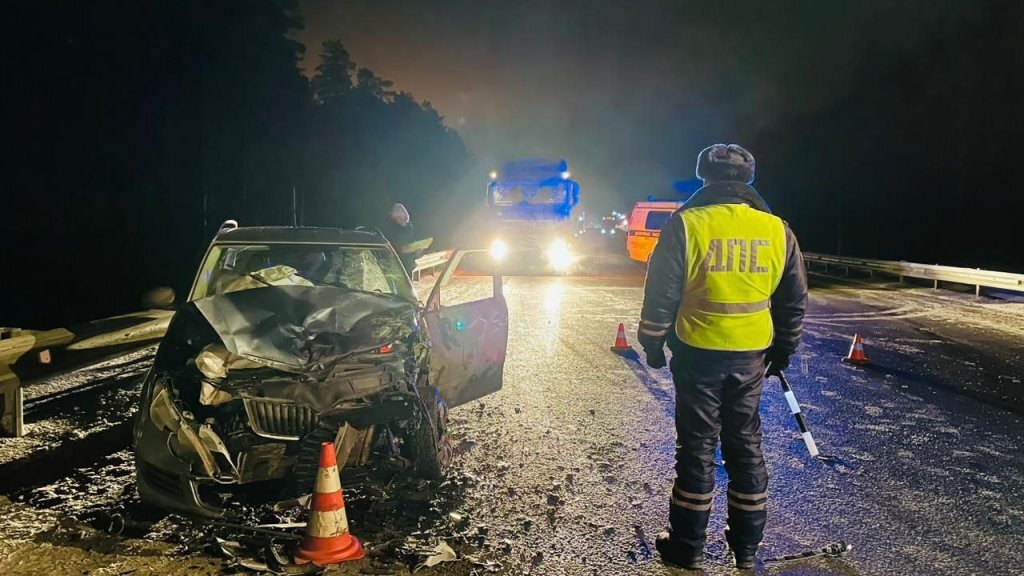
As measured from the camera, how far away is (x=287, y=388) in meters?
3.65

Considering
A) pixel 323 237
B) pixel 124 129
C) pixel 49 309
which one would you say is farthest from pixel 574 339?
pixel 124 129

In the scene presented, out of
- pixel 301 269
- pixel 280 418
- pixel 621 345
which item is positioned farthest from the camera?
pixel 621 345

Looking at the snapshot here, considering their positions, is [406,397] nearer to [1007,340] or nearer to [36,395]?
[36,395]

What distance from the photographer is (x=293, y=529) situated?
3506 millimetres

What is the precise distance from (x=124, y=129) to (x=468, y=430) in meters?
27.1

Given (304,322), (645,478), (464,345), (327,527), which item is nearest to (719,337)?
(645,478)

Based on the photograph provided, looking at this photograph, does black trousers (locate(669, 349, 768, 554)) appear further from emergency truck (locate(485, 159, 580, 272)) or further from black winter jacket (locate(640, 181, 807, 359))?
emergency truck (locate(485, 159, 580, 272))

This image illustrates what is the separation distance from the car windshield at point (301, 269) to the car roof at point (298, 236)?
1.8 inches

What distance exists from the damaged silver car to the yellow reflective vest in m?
1.76

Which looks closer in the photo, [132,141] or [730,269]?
[730,269]

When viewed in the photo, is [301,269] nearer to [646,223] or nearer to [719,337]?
[719,337]

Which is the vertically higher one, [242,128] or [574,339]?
[242,128]

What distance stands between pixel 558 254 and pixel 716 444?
705 inches

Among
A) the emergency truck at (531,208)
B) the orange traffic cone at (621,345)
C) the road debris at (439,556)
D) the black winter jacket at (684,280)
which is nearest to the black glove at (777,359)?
the black winter jacket at (684,280)
